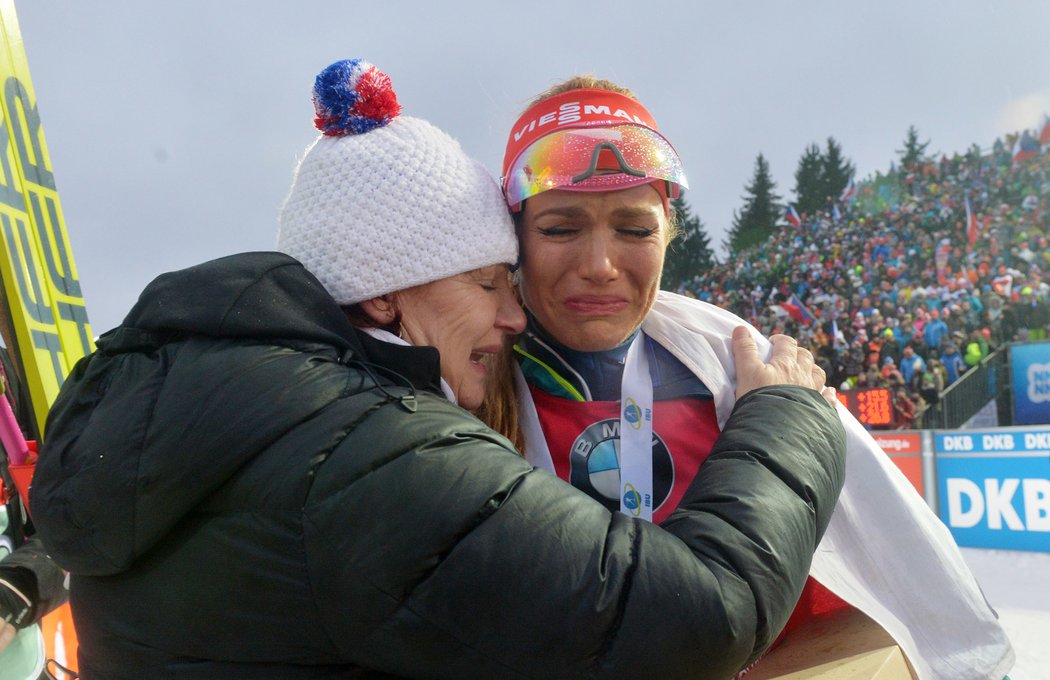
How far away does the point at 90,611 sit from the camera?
1.08m

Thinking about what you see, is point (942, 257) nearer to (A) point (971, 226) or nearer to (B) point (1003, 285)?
(A) point (971, 226)

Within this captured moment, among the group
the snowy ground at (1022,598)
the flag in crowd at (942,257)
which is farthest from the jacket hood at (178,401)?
the flag in crowd at (942,257)

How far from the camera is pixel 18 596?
229cm

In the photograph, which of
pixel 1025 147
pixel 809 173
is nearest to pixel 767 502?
pixel 1025 147

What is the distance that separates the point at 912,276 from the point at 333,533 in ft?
72.9

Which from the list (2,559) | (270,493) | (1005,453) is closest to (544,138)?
(270,493)

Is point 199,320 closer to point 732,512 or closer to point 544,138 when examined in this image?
point 732,512

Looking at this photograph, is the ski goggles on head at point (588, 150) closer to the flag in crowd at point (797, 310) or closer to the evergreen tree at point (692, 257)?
the flag in crowd at point (797, 310)

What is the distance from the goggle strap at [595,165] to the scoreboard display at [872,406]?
11.7 m

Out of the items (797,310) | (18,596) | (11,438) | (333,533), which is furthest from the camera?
(797,310)

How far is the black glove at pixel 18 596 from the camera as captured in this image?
2.27 meters

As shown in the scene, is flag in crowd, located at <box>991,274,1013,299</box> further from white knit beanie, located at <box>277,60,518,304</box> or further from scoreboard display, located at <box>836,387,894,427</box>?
white knit beanie, located at <box>277,60,518,304</box>

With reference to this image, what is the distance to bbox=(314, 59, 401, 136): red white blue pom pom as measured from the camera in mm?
1344

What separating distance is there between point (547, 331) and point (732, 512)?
3.63 feet
